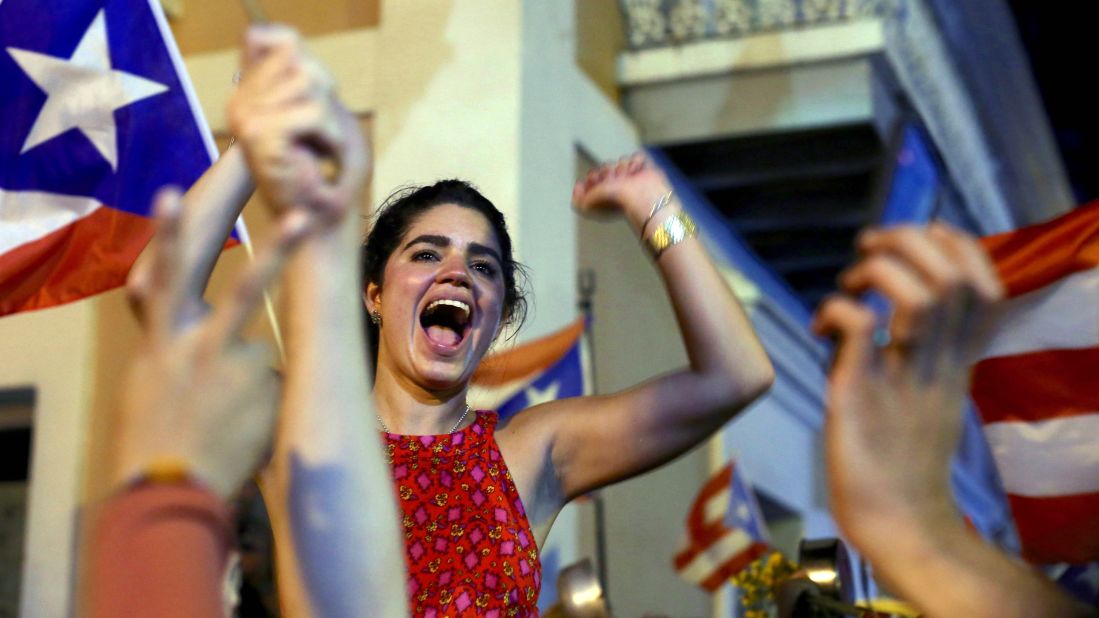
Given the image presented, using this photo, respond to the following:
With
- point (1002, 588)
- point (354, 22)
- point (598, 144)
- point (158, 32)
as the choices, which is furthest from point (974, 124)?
point (1002, 588)

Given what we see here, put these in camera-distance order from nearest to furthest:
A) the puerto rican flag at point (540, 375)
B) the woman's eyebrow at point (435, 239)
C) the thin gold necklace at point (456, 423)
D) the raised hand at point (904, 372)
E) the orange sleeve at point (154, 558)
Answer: the orange sleeve at point (154, 558)
the raised hand at point (904, 372)
the thin gold necklace at point (456, 423)
the woman's eyebrow at point (435, 239)
the puerto rican flag at point (540, 375)

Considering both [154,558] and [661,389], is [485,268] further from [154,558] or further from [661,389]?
[154,558]

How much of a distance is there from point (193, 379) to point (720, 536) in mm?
5221

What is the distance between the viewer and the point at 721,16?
5.84 metres

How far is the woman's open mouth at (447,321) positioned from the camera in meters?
2.06

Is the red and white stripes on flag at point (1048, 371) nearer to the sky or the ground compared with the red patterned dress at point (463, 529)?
nearer to the sky

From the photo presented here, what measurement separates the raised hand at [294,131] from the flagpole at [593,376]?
13.0 ft

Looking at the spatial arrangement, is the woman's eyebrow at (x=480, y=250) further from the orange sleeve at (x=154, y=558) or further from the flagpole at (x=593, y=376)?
the flagpole at (x=593, y=376)

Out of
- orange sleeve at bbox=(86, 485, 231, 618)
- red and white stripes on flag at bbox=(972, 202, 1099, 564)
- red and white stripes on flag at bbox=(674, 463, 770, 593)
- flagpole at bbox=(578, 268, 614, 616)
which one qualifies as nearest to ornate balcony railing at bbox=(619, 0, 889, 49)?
flagpole at bbox=(578, 268, 614, 616)

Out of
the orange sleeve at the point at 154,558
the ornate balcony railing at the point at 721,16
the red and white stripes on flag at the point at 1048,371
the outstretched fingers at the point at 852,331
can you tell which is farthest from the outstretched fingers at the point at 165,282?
the ornate balcony railing at the point at 721,16

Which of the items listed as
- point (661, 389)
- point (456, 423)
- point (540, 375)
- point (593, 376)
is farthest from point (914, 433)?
point (593, 376)

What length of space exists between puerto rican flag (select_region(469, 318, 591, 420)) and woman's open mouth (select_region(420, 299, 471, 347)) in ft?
6.73

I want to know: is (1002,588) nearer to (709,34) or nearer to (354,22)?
(354,22)

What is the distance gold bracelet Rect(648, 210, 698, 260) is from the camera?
5.70 feet
